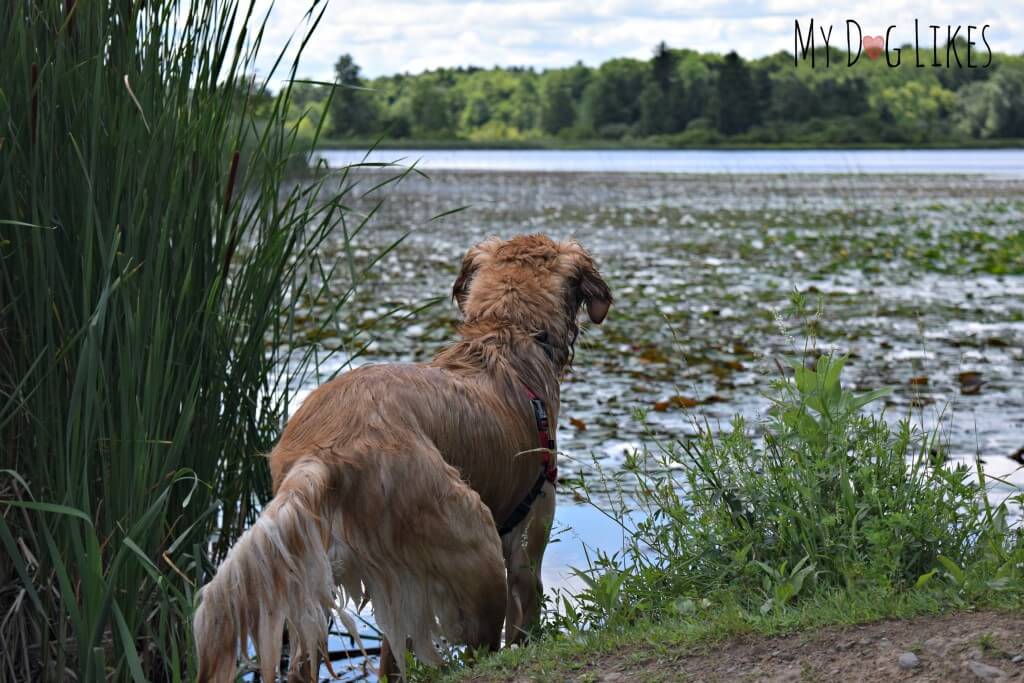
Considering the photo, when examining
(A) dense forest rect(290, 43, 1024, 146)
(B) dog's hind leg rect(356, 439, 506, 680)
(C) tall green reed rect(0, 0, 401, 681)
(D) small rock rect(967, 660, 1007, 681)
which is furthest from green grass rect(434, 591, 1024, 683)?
(A) dense forest rect(290, 43, 1024, 146)

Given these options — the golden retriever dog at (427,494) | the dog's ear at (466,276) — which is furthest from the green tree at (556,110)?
the golden retriever dog at (427,494)

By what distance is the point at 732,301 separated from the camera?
38.9 ft

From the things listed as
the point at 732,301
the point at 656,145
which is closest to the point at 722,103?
the point at 656,145

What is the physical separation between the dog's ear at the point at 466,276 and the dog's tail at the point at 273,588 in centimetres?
167

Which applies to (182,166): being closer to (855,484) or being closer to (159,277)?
(159,277)

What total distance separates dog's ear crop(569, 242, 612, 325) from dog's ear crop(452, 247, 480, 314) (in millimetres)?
384

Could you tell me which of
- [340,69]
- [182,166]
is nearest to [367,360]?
[340,69]

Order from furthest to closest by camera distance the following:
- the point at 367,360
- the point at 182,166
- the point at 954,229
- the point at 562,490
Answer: the point at 954,229 < the point at 367,360 < the point at 562,490 < the point at 182,166

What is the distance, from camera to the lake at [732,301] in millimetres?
6879

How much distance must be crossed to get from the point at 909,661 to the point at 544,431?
1555 millimetres

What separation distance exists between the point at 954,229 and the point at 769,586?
16.9 meters

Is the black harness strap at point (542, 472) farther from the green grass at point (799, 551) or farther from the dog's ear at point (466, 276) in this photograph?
the dog's ear at point (466, 276)

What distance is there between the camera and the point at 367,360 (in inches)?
365

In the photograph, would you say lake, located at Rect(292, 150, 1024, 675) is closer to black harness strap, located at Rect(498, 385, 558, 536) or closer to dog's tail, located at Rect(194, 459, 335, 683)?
black harness strap, located at Rect(498, 385, 558, 536)
